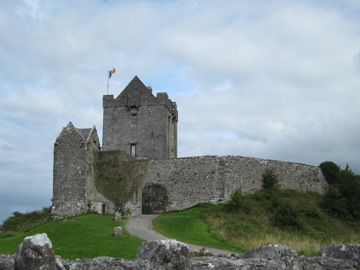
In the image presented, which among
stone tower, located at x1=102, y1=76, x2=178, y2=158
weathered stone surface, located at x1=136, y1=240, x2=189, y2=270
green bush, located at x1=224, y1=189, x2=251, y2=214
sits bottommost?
weathered stone surface, located at x1=136, y1=240, x2=189, y2=270

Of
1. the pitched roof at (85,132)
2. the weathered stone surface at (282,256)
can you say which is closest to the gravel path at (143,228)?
the pitched roof at (85,132)

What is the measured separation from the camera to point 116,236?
2981 cm

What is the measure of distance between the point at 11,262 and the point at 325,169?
49.4m

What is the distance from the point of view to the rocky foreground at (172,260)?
5.96 meters

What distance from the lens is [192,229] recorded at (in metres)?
35.3

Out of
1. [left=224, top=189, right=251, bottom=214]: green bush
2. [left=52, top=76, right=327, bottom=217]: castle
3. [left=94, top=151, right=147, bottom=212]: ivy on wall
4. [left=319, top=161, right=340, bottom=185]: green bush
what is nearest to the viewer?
[left=224, top=189, right=251, bottom=214]: green bush

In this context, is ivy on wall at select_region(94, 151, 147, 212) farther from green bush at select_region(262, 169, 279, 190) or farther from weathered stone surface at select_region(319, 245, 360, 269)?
weathered stone surface at select_region(319, 245, 360, 269)

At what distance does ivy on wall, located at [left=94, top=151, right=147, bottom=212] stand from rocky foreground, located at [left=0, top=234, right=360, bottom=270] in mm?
38150

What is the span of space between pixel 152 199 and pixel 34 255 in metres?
44.4

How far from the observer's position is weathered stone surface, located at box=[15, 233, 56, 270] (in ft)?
19.4

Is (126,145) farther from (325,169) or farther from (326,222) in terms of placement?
(326,222)

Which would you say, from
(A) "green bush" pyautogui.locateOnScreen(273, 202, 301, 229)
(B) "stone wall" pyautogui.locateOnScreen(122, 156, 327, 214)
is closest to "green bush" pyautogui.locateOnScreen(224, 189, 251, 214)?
(A) "green bush" pyautogui.locateOnScreen(273, 202, 301, 229)

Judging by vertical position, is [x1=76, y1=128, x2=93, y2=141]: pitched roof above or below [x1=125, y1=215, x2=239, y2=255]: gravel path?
above

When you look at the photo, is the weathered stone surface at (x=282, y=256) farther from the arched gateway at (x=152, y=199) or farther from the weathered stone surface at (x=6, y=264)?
the arched gateway at (x=152, y=199)
